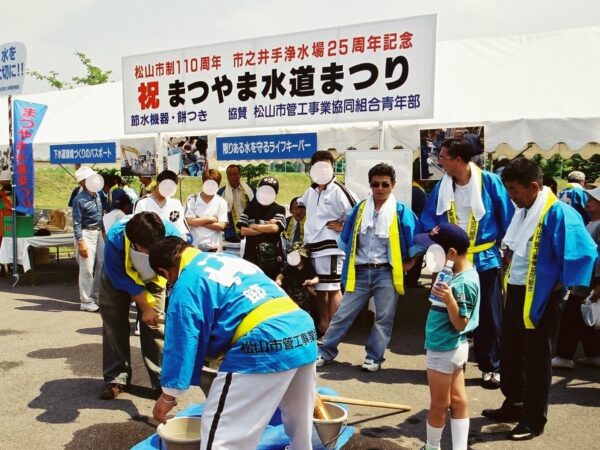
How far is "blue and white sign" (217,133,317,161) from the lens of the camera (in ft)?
24.3

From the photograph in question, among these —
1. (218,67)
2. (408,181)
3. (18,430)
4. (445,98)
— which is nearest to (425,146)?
(408,181)

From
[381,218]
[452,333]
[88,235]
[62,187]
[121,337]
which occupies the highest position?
[62,187]

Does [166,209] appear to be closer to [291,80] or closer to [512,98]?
[291,80]

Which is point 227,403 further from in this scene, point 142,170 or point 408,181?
point 142,170

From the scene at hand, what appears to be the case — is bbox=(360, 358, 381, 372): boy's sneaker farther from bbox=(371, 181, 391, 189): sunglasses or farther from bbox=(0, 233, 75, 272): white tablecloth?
bbox=(0, 233, 75, 272): white tablecloth

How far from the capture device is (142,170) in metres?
8.76

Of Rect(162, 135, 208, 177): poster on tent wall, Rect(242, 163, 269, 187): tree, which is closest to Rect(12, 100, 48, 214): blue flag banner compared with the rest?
Rect(162, 135, 208, 177): poster on tent wall

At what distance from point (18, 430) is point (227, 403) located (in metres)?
2.41

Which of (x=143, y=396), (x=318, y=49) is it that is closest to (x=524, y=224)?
(x=143, y=396)

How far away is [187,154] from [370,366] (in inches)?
174

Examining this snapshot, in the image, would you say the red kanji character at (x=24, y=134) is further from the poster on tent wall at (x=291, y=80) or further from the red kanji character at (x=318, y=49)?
the red kanji character at (x=318, y=49)

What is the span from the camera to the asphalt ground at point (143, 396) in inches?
154

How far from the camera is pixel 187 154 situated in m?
8.35

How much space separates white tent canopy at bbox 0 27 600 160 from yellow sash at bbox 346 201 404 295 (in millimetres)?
1841
